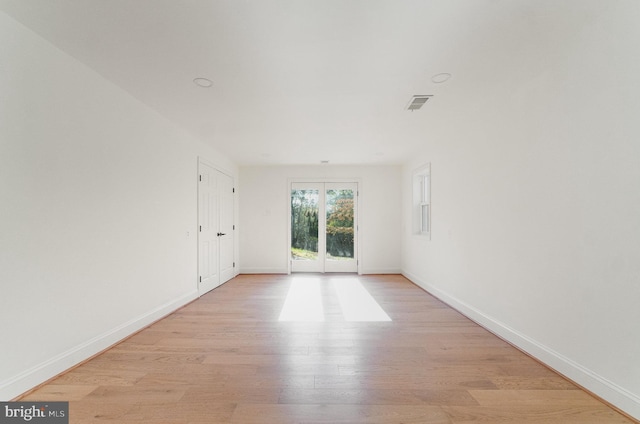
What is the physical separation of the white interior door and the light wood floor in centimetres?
152

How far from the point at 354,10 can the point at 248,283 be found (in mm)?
4768

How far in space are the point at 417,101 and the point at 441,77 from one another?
0.49 m

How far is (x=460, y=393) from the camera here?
6.18 feet

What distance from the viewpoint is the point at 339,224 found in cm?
631

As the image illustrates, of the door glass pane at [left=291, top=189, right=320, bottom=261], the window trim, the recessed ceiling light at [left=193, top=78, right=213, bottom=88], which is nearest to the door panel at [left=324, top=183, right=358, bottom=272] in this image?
the door glass pane at [left=291, top=189, right=320, bottom=261]

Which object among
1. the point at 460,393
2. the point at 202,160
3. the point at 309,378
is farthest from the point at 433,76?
the point at 202,160

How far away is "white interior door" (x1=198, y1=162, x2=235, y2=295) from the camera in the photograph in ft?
14.7

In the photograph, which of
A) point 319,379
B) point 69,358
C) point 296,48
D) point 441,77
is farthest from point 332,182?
point 69,358

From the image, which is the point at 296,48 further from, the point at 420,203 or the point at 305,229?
the point at 305,229

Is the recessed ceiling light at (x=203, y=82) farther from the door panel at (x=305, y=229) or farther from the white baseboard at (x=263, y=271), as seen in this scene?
the white baseboard at (x=263, y=271)

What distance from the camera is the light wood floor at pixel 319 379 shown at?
5.53ft

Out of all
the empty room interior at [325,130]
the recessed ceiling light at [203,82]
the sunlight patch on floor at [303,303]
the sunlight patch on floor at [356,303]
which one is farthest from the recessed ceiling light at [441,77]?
the sunlight patch on floor at [303,303]

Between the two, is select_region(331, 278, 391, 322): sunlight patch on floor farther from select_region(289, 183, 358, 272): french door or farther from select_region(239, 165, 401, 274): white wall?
select_region(239, 165, 401, 274): white wall

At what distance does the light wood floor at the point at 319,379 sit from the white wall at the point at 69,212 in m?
0.28
